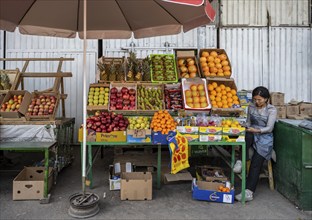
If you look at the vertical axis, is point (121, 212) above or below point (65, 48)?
below

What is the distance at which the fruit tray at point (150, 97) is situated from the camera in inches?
204

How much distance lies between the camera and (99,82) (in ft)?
18.5

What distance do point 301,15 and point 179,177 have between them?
6216 millimetres

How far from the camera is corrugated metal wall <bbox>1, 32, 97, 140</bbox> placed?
8.12 meters

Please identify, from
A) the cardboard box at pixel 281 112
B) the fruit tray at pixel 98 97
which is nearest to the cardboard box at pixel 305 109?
the cardboard box at pixel 281 112

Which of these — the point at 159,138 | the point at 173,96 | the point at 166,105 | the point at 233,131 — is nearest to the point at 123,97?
the point at 166,105

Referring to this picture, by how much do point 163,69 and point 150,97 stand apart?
30.2 inches

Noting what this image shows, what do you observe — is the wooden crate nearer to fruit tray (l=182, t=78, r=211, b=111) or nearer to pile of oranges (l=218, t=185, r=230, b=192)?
fruit tray (l=182, t=78, r=211, b=111)

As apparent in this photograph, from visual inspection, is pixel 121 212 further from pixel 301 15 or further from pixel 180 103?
pixel 301 15

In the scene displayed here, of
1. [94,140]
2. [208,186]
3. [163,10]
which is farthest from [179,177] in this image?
[163,10]

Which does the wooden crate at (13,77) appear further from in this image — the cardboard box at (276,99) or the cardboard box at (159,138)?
the cardboard box at (276,99)

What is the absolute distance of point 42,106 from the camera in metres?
5.50

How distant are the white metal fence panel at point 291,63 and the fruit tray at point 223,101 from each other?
3.47 m

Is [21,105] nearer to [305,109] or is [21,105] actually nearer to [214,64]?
[214,64]
